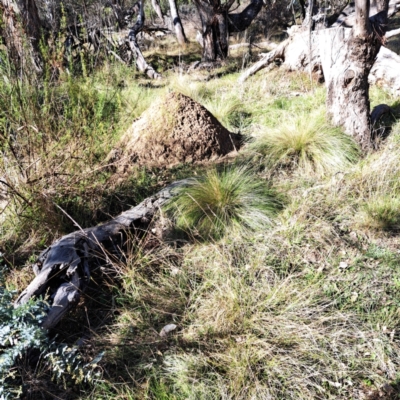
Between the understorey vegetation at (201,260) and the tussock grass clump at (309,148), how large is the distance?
2cm

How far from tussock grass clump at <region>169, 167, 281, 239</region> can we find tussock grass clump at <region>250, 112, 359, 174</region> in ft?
2.20

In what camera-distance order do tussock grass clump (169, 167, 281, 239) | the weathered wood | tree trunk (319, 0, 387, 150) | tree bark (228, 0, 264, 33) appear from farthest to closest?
1. tree bark (228, 0, 264, 33)
2. the weathered wood
3. tree trunk (319, 0, 387, 150)
4. tussock grass clump (169, 167, 281, 239)

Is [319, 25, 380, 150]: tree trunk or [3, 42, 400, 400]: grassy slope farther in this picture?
[319, 25, 380, 150]: tree trunk

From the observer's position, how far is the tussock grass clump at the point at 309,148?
3.63m

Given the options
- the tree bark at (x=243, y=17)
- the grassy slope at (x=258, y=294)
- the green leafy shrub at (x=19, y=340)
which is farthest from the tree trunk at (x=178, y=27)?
the green leafy shrub at (x=19, y=340)

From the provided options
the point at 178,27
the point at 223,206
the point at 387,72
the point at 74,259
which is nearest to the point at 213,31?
Answer: the point at 178,27

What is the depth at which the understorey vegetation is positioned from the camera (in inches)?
75.1

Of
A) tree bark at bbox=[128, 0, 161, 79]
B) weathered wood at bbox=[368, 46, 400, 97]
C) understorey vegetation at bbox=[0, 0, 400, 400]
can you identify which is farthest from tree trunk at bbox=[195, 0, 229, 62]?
understorey vegetation at bbox=[0, 0, 400, 400]

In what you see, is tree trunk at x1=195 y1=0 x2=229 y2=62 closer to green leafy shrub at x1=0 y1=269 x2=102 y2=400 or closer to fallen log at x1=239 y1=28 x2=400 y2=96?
fallen log at x1=239 y1=28 x2=400 y2=96

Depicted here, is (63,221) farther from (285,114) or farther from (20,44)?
(285,114)

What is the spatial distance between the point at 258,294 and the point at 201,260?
0.58 m

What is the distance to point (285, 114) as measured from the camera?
498 centimetres

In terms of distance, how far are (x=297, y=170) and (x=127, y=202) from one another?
1834 mm

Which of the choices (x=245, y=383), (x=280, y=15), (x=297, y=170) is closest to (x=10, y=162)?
(x=245, y=383)
